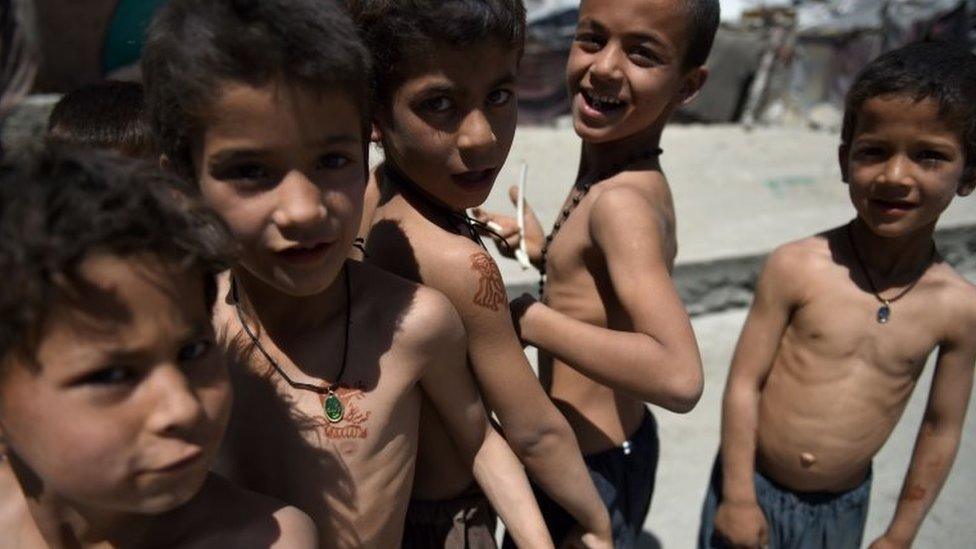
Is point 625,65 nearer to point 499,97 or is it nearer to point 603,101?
point 603,101

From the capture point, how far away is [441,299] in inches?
49.9

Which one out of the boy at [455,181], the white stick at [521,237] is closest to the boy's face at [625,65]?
the white stick at [521,237]

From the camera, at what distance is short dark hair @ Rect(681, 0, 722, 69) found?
1665mm

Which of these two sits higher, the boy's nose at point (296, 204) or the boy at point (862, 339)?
the boy's nose at point (296, 204)

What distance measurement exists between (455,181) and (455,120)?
0.34 ft

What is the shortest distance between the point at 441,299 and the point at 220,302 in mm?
359

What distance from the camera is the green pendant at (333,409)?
3.95ft

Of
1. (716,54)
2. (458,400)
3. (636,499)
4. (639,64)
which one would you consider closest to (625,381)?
(458,400)

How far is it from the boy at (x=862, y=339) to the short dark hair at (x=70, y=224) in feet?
4.91

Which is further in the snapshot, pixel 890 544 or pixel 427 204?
pixel 890 544

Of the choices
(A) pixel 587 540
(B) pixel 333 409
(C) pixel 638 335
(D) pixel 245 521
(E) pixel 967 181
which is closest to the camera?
(D) pixel 245 521

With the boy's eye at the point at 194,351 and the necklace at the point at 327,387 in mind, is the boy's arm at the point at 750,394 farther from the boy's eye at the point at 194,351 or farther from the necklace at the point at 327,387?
the boy's eye at the point at 194,351

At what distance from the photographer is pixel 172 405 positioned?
884 millimetres

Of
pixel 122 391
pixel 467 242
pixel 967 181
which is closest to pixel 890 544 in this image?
pixel 967 181
